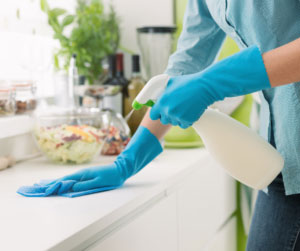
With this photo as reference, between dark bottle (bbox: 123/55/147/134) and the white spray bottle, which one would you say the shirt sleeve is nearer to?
the white spray bottle

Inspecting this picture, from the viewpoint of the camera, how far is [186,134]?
1685 mm

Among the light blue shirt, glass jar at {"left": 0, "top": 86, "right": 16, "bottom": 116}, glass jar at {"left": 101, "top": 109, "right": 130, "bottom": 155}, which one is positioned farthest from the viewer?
glass jar at {"left": 101, "top": 109, "right": 130, "bottom": 155}

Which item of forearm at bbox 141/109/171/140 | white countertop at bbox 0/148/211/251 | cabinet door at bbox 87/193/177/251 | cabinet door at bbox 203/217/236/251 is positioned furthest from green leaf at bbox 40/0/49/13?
cabinet door at bbox 203/217/236/251

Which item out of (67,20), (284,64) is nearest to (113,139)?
(67,20)

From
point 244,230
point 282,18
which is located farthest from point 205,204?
point 282,18

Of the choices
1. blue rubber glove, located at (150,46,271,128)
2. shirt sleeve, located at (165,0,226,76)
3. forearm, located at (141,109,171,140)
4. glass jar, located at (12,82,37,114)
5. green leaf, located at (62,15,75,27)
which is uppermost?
green leaf, located at (62,15,75,27)

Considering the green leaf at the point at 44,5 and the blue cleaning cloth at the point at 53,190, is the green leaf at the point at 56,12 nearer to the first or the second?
the green leaf at the point at 44,5

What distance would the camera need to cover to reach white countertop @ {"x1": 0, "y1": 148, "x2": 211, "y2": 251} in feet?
2.47

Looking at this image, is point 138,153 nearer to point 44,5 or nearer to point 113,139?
point 113,139

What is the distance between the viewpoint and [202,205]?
1521 millimetres

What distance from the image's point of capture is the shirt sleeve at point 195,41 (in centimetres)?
119

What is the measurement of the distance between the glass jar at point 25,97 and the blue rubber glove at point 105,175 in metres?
0.44

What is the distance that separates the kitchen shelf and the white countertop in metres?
0.11

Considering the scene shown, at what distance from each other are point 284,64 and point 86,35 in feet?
3.88
